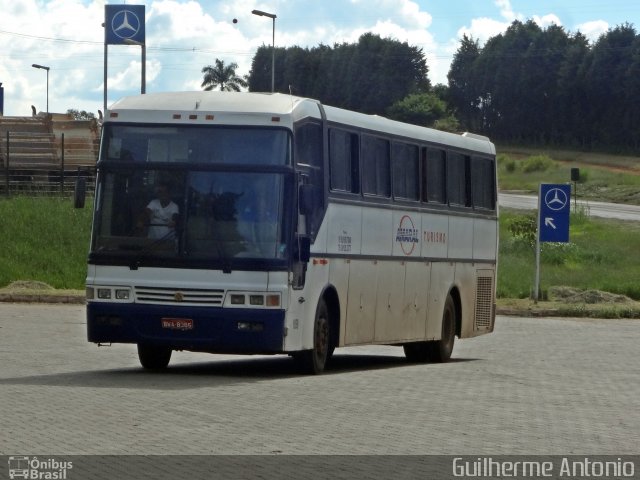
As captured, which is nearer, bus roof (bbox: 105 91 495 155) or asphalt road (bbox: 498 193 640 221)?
bus roof (bbox: 105 91 495 155)

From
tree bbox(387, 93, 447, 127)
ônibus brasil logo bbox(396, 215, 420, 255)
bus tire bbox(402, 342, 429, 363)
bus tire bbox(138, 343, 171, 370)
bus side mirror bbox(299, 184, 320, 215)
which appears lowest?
bus tire bbox(402, 342, 429, 363)

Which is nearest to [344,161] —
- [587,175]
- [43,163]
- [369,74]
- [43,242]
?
[43,242]

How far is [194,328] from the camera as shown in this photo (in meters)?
17.1

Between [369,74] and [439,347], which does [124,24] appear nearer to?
[439,347]

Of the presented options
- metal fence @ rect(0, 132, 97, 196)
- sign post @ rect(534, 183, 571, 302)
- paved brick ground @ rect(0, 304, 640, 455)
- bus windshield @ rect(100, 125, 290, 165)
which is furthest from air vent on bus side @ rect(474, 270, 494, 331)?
metal fence @ rect(0, 132, 97, 196)

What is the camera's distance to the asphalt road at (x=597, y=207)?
236ft

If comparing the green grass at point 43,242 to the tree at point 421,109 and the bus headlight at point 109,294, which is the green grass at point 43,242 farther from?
the tree at point 421,109

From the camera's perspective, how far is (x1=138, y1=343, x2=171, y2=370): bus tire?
731 inches

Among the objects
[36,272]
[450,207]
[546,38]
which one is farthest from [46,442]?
[546,38]

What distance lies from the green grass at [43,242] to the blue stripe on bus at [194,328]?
2219 cm

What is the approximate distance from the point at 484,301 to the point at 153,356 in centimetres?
805

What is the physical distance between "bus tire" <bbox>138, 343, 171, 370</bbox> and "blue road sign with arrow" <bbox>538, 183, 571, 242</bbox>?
21857 mm

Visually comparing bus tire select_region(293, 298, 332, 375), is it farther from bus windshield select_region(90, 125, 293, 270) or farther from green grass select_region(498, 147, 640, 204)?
green grass select_region(498, 147, 640, 204)

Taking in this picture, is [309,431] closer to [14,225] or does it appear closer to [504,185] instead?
[14,225]
